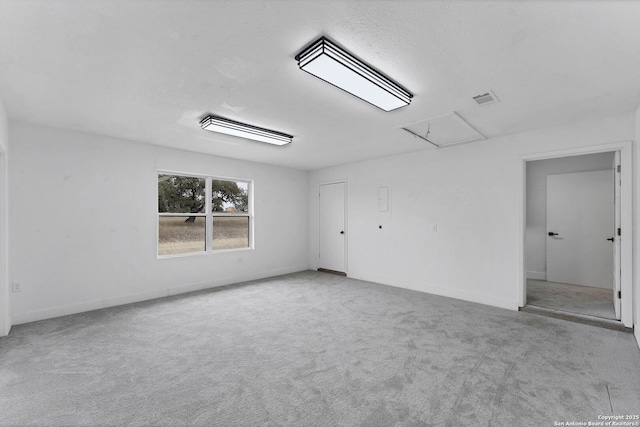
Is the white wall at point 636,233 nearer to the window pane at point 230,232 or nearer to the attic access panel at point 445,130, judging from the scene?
the attic access panel at point 445,130

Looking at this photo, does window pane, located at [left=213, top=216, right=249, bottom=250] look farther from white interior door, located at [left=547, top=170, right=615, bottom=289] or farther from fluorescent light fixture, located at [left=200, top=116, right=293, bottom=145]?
white interior door, located at [left=547, top=170, right=615, bottom=289]

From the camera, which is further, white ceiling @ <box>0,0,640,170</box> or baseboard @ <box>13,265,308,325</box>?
baseboard @ <box>13,265,308,325</box>

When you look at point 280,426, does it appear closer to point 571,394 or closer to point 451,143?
point 571,394

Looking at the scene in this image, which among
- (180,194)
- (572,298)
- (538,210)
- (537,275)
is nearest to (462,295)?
(572,298)

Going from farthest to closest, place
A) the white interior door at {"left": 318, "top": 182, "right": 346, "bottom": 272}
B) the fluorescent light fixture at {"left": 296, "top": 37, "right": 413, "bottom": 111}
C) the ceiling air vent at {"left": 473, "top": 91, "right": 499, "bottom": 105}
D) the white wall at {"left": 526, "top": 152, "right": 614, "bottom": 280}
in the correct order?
→ the white interior door at {"left": 318, "top": 182, "right": 346, "bottom": 272} < the white wall at {"left": 526, "top": 152, "right": 614, "bottom": 280} < the ceiling air vent at {"left": 473, "top": 91, "right": 499, "bottom": 105} < the fluorescent light fixture at {"left": 296, "top": 37, "right": 413, "bottom": 111}

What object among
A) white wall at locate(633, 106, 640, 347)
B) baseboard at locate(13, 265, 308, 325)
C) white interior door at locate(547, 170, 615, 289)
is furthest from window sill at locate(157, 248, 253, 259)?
white interior door at locate(547, 170, 615, 289)

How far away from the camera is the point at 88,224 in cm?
397

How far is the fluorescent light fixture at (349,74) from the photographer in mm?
1956

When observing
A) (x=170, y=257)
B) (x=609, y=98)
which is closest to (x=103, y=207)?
(x=170, y=257)

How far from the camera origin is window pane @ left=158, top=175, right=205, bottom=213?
479 centimetres

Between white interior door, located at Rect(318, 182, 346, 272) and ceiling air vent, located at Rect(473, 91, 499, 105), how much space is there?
11.6 ft

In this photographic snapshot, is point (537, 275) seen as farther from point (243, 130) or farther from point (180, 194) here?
A: point (180, 194)

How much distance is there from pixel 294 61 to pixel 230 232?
4.21 metres

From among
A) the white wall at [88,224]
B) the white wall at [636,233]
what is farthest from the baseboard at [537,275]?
the white wall at [88,224]
